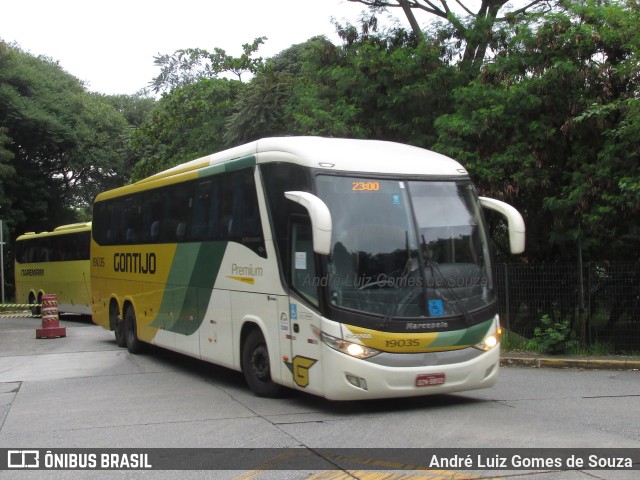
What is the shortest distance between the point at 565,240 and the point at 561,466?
9.76m

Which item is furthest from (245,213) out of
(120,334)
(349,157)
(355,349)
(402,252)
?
(120,334)

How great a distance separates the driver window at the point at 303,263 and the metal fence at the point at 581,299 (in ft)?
24.4

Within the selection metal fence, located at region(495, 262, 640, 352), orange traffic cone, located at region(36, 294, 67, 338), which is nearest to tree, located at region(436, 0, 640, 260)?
metal fence, located at region(495, 262, 640, 352)

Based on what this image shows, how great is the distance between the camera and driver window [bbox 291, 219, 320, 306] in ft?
28.1

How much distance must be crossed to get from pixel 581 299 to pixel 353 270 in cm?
870

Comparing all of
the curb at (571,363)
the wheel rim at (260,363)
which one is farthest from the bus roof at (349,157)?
the curb at (571,363)

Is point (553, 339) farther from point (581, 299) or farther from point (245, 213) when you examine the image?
point (245, 213)

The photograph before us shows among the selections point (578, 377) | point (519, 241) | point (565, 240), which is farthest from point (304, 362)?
point (565, 240)

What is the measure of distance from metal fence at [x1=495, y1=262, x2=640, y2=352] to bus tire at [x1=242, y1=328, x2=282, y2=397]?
692 centimetres

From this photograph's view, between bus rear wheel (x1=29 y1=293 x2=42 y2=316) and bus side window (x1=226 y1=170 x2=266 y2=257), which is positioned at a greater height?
bus side window (x1=226 y1=170 x2=266 y2=257)

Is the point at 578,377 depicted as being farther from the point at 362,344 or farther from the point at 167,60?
the point at 167,60

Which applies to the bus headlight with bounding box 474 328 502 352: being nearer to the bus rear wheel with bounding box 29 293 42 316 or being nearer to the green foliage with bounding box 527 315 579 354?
the green foliage with bounding box 527 315 579 354

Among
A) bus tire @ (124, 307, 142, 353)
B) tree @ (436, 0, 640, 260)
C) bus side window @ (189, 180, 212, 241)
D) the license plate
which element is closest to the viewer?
the license plate

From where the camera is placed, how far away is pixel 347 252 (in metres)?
8.38
